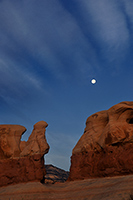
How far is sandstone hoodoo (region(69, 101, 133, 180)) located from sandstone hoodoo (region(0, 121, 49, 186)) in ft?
13.7

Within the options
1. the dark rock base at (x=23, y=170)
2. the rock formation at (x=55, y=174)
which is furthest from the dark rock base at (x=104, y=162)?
the rock formation at (x=55, y=174)

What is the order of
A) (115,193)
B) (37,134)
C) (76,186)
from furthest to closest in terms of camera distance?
(37,134)
(76,186)
(115,193)

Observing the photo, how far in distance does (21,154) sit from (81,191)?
37.3ft

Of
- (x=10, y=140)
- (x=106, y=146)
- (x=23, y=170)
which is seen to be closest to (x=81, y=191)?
(x=106, y=146)

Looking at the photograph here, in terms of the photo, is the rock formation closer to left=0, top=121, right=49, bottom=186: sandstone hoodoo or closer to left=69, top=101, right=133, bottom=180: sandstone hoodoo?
left=0, top=121, right=49, bottom=186: sandstone hoodoo

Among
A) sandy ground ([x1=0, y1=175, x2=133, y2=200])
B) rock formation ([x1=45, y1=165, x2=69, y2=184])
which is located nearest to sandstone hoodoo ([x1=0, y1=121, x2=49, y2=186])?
sandy ground ([x1=0, y1=175, x2=133, y2=200])

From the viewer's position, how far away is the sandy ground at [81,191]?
16.6m

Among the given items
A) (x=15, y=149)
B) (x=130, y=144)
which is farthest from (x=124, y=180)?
(x=15, y=149)

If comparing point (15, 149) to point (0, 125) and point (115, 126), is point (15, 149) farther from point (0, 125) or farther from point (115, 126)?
point (115, 126)

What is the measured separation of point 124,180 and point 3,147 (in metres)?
19.6

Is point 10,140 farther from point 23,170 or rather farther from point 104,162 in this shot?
point 104,162

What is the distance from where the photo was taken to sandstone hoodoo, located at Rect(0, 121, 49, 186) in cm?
2736

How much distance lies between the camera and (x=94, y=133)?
26.3 meters

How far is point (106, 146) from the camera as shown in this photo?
2283cm
